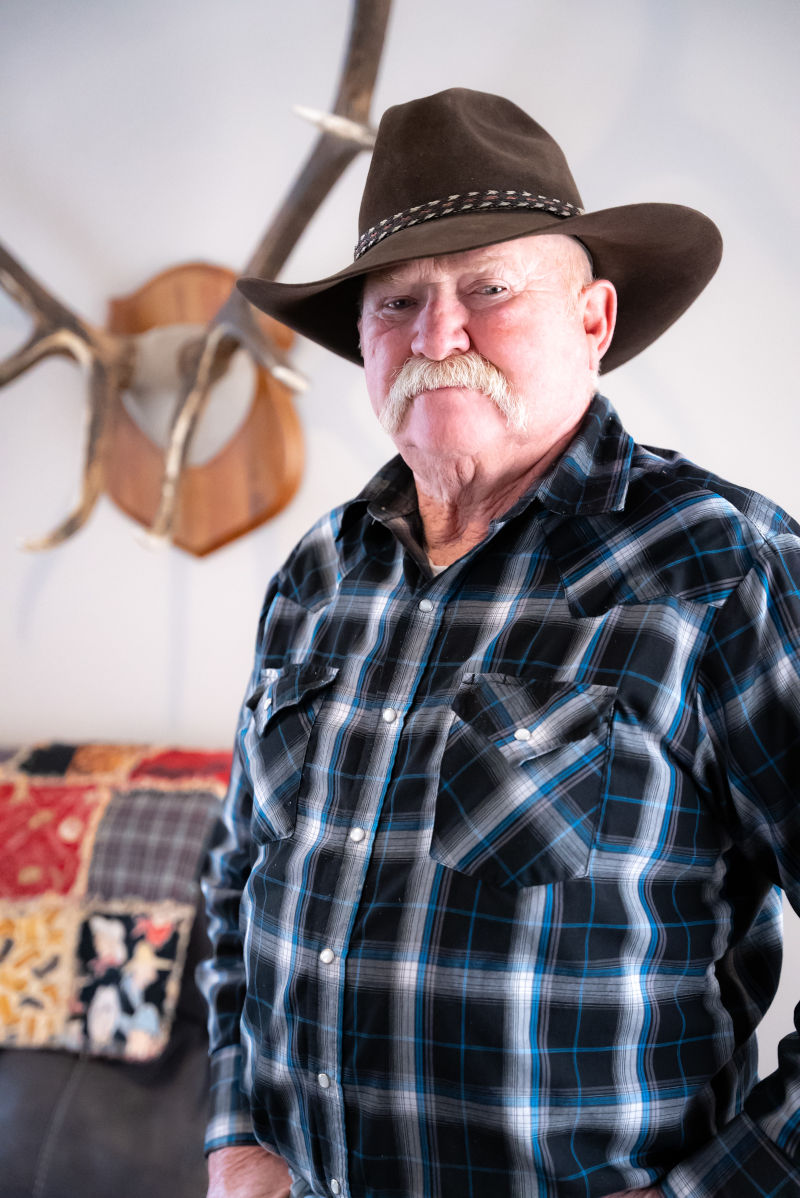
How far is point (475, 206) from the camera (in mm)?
870

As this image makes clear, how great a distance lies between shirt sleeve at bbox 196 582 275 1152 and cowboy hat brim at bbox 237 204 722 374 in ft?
1.19

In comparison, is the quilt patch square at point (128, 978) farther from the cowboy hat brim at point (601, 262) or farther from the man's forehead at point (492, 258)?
the man's forehead at point (492, 258)

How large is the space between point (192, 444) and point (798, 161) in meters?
1.30

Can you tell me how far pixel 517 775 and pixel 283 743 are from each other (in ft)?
0.97

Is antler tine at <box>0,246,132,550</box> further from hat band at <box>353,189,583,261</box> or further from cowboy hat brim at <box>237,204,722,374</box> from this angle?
hat band at <box>353,189,583,261</box>

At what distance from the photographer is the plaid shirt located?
0.72 metres

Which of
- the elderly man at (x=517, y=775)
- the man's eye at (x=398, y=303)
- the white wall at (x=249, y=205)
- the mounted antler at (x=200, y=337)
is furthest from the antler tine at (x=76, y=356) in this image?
the man's eye at (x=398, y=303)

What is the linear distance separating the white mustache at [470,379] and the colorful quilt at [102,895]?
3.60 ft

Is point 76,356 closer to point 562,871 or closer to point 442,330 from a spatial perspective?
point 442,330

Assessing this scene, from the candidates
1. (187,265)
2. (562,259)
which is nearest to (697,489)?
(562,259)

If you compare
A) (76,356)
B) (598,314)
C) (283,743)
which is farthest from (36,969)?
(598,314)

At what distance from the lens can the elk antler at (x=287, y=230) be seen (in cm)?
145

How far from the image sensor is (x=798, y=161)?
137 centimetres

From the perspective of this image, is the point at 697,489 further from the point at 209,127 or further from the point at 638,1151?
the point at 209,127
